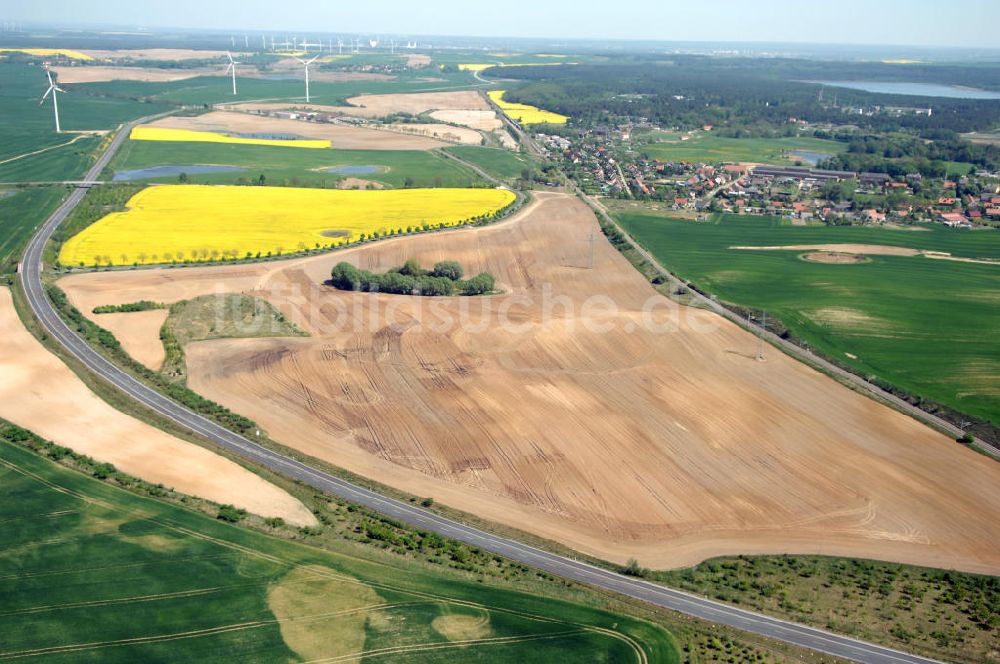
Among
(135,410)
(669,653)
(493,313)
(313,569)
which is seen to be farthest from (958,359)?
(135,410)

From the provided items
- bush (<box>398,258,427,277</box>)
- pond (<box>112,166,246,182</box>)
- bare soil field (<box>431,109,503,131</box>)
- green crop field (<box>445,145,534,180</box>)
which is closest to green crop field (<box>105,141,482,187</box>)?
pond (<box>112,166,246,182</box>)

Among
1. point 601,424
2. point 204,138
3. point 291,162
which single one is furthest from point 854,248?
point 204,138

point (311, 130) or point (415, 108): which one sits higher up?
→ point (415, 108)

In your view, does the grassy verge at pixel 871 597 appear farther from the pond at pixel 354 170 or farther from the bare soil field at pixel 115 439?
the pond at pixel 354 170

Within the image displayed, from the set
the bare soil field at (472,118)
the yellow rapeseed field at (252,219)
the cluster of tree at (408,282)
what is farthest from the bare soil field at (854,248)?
the bare soil field at (472,118)

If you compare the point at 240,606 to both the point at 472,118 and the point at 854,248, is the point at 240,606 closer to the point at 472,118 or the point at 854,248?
the point at 854,248
